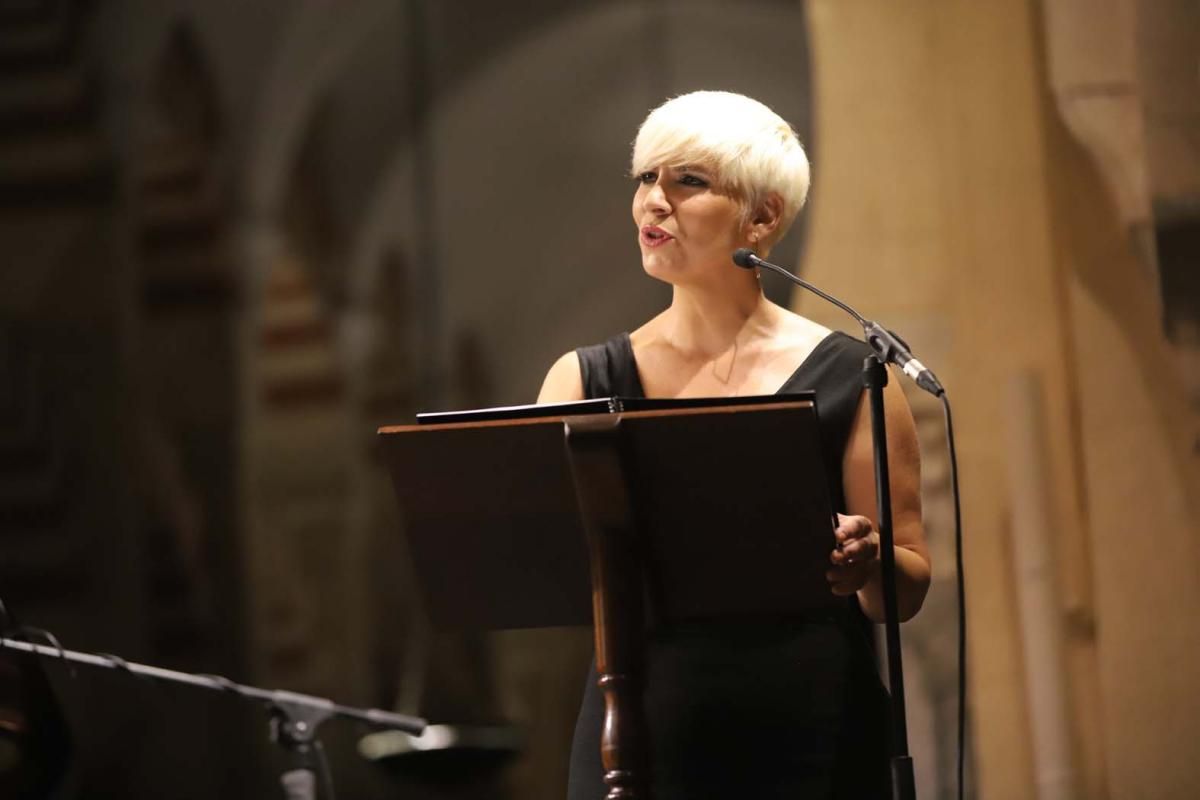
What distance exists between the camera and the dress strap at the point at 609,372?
268 centimetres

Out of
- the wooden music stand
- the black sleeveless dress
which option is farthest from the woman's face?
the black sleeveless dress

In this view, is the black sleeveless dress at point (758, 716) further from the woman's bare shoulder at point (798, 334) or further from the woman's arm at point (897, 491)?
the woman's bare shoulder at point (798, 334)

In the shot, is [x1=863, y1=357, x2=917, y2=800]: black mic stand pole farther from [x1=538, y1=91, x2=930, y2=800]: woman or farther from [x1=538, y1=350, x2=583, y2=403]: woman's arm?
[x1=538, y1=350, x2=583, y2=403]: woman's arm

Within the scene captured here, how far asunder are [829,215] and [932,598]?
1.22 metres

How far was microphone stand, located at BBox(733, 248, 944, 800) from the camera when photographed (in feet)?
7.68

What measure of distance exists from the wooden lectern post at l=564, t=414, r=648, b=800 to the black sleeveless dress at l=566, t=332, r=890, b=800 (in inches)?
3.4

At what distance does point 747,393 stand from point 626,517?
1.41 ft

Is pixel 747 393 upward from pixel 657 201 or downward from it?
downward

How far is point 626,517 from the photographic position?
89.5 inches

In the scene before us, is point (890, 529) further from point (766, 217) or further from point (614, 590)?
point (766, 217)

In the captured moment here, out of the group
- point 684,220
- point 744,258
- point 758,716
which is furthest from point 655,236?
point 758,716

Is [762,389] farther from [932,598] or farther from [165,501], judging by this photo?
[165,501]

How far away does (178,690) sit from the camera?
22.5 ft

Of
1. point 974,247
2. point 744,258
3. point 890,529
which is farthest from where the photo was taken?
point 974,247
